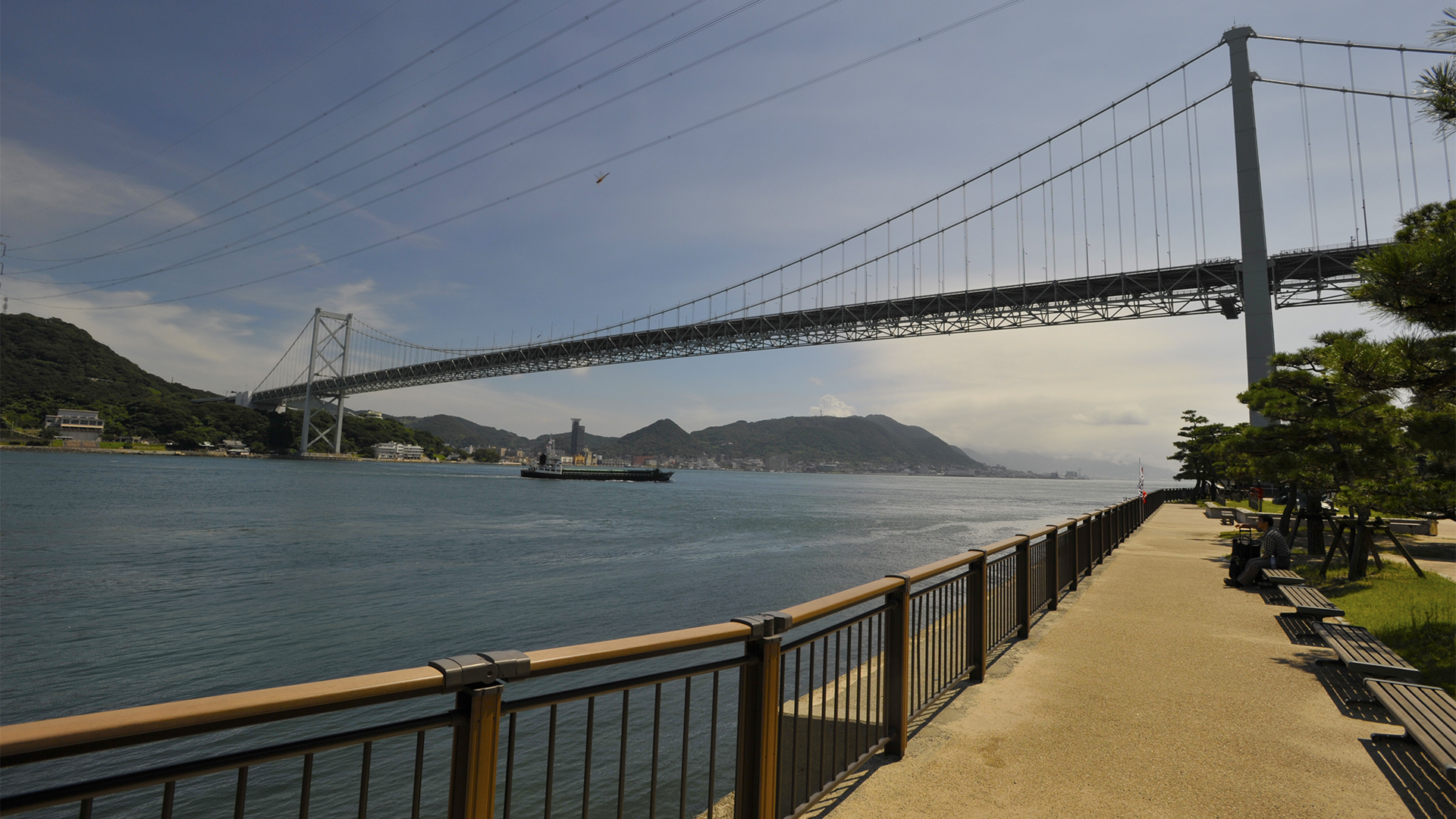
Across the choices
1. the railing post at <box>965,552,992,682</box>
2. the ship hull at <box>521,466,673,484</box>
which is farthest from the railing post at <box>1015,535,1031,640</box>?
the ship hull at <box>521,466,673,484</box>

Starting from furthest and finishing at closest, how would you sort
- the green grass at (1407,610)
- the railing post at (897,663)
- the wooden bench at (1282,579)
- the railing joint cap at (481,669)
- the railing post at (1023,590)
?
the wooden bench at (1282,579)
the railing post at (1023,590)
the green grass at (1407,610)
the railing post at (897,663)
the railing joint cap at (481,669)

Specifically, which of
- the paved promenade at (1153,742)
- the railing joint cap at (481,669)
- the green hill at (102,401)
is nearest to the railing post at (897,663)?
the paved promenade at (1153,742)

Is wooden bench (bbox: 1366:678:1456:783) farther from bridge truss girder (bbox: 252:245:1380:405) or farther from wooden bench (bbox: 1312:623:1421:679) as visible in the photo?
bridge truss girder (bbox: 252:245:1380:405)

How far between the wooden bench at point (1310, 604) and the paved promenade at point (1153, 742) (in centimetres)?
37

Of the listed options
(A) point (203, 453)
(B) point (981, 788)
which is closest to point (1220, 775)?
(B) point (981, 788)

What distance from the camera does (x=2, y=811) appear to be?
4.55 ft

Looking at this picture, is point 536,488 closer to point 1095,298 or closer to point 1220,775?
point 1095,298

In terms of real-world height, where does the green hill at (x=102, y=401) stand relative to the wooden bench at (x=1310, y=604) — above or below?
above

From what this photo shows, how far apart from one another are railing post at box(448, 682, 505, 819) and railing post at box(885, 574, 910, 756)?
2478 millimetres

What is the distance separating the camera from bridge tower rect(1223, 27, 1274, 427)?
949 inches

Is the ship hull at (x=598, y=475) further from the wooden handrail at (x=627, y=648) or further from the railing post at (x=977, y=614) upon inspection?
the wooden handrail at (x=627, y=648)

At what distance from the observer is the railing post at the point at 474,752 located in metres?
1.87

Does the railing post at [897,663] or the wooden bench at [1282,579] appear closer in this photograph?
the railing post at [897,663]

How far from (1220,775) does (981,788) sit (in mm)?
1322
